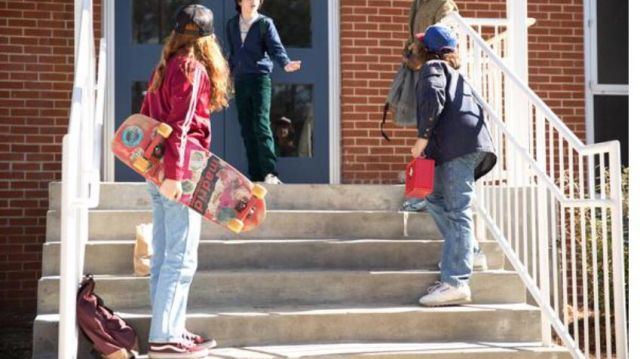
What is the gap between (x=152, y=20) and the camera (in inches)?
279

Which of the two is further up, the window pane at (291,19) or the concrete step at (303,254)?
the window pane at (291,19)

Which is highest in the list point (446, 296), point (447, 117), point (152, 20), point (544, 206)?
point (152, 20)

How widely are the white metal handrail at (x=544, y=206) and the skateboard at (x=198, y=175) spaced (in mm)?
1824

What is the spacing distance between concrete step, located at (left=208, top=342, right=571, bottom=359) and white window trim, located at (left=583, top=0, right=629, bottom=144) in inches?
147

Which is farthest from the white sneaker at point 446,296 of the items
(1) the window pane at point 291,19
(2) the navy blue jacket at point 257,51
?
(1) the window pane at point 291,19

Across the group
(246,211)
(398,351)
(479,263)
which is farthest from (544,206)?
(246,211)

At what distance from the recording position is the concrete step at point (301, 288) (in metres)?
4.68

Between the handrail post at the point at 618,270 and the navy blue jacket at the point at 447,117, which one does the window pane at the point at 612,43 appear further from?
the handrail post at the point at 618,270

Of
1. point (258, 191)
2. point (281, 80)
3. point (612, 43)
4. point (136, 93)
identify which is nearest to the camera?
point (258, 191)

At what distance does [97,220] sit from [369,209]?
2014 mm

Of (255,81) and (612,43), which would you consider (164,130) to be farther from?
(612,43)

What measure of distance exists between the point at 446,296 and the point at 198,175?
68.9 inches

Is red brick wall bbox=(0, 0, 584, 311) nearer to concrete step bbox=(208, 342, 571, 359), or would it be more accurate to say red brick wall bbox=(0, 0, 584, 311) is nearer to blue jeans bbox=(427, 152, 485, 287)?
blue jeans bbox=(427, 152, 485, 287)

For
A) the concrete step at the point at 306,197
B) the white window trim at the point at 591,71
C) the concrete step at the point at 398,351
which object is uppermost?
the white window trim at the point at 591,71
